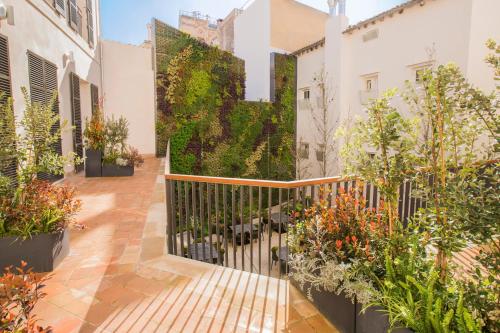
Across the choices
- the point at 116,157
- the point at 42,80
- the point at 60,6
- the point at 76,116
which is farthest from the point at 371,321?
the point at 76,116

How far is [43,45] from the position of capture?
620 cm

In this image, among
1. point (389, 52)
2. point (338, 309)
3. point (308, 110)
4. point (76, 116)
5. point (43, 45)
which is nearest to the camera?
point (338, 309)

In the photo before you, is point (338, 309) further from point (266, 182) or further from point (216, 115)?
point (216, 115)

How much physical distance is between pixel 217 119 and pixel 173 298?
30.6 feet

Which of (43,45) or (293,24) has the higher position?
(293,24)

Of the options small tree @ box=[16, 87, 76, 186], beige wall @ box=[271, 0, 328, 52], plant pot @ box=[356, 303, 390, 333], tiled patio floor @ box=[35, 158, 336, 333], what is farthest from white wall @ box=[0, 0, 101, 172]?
beige wall @ box=[271, 0, 328, 52]

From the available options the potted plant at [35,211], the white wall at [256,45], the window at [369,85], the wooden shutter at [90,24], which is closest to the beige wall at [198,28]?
the white wall at [256,45]

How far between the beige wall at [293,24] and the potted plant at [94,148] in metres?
8.41

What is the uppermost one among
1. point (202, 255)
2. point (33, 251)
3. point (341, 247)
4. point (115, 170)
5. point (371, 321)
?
point (115, 170)

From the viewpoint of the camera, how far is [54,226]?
2979 mm

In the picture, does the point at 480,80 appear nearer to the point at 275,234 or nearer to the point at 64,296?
the point at 275,234

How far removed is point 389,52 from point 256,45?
21.3 feet

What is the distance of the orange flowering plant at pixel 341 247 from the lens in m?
2.21

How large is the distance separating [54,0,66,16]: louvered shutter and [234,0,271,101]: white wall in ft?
25.6
